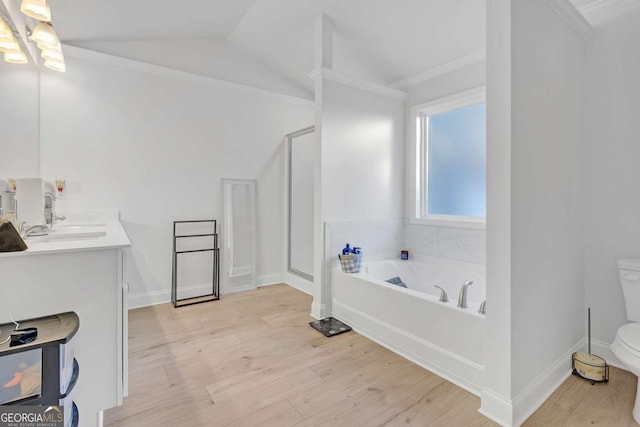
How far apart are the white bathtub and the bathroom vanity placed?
1.77 meters

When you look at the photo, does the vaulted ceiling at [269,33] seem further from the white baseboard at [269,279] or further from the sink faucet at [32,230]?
the white baseboard at [269,279]

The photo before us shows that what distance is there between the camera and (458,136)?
10.4 feet

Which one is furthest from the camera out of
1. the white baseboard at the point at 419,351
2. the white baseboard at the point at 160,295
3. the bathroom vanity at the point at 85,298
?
the white baseboard at the point at 160,295

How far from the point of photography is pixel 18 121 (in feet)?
8.70

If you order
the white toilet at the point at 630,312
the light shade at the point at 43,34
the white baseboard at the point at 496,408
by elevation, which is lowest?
the white baseboard at the point at 496,408

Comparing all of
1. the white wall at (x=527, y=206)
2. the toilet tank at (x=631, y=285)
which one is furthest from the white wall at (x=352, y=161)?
the toilet tank at (x=631, y=285)

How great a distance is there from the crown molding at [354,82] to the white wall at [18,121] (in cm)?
251

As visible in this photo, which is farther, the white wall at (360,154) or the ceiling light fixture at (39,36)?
the white wall at (360,154)

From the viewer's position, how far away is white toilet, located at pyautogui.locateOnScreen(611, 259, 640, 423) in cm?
159

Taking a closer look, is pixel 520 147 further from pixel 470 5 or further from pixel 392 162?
pixel 392 162

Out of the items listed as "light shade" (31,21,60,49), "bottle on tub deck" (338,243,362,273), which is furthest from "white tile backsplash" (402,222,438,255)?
"light shade" (31,21,60,49)

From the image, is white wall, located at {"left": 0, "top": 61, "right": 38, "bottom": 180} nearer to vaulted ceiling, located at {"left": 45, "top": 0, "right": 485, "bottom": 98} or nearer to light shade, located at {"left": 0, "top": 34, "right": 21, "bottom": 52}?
vaulted ceiling, located at {"left": 45, "top": 0, "right": 485, "bottom": 98}

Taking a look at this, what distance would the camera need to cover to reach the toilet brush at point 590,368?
1.91 m

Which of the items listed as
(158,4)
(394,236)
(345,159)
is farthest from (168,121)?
(394,236)
